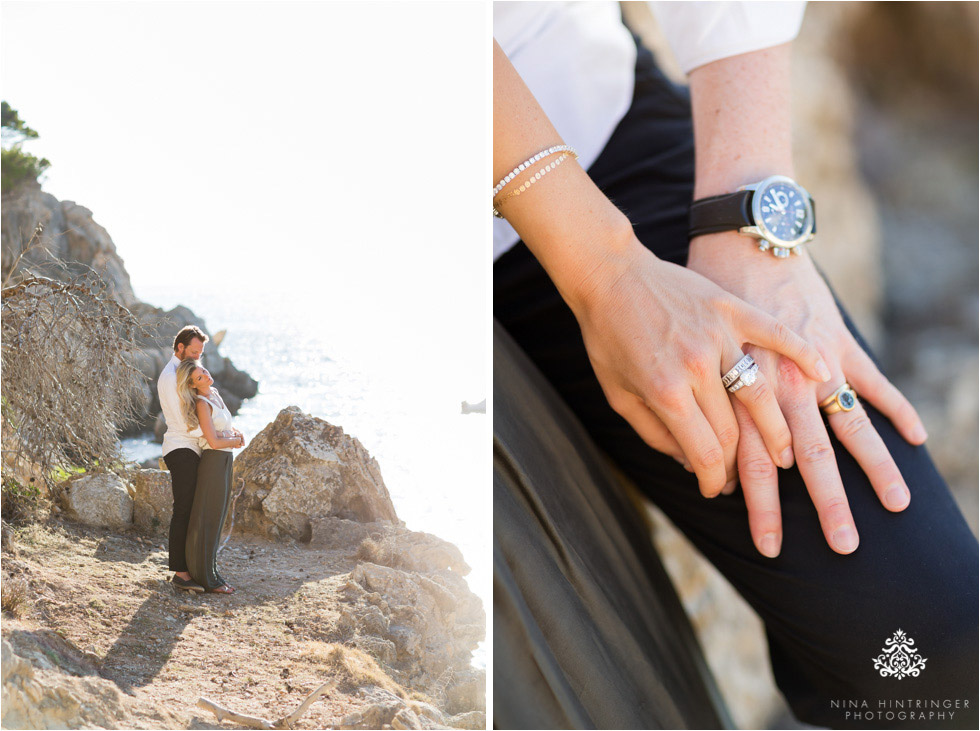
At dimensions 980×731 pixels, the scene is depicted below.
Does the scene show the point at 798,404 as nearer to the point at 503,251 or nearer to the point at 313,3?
the point at 503,251

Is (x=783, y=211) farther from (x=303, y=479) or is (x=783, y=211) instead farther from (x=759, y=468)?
(x=303, y=479)

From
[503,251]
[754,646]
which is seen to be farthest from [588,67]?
[754,646]

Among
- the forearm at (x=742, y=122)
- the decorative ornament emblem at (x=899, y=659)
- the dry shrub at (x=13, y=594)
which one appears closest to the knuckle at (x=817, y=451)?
the decorative ornament emblem at (x=899, y=659)

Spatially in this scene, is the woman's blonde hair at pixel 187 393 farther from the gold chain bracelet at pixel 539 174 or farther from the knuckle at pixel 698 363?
the knuckle at pixel 698 363

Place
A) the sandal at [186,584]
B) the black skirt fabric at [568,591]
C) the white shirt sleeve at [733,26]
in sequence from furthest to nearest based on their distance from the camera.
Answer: the white shirt sleeve at [733,26]
the sandal at [186,584]
the black skirt fabric at [568,591]

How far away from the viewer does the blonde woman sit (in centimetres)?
89

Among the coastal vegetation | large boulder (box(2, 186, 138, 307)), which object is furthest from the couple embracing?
the coastal vegetation

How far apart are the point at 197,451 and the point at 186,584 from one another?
0.17 meters

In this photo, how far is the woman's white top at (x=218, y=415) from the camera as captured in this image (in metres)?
0.89

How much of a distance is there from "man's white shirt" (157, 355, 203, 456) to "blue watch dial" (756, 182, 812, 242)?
78 centimetres

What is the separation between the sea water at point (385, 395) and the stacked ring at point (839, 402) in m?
0.42

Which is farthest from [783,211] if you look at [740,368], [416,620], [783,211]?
[416,620]

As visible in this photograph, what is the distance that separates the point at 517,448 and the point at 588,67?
57 cm

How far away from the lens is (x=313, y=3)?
98 cm
